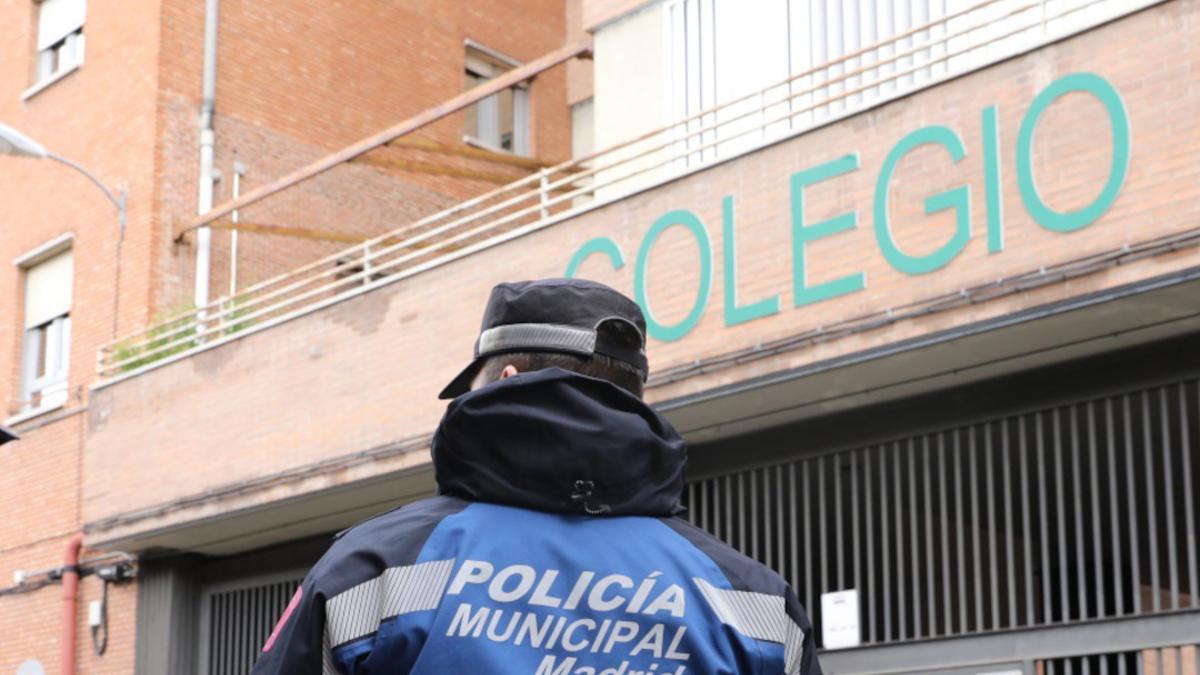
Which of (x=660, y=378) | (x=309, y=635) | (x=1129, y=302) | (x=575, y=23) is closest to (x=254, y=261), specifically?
(x=575, y=23)

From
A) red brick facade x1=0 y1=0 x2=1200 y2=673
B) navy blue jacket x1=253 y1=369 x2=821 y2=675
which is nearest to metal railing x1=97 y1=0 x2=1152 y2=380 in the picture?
red brick facade x1=0 y1=0 x2=1200 y2=673

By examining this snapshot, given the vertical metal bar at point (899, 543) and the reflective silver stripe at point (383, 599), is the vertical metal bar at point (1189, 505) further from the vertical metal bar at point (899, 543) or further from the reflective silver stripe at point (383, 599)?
the reflective silver stripe at point (383, 599)

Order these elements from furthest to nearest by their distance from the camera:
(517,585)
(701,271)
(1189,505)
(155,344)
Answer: (155,344) < (701,271) < (1189,505) < (517,585)

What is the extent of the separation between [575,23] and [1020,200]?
1246 centimetres

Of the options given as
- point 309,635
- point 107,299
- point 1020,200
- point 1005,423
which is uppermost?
point 107,299

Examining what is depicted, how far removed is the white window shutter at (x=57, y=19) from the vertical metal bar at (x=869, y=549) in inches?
430

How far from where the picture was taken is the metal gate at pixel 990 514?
31.3ft

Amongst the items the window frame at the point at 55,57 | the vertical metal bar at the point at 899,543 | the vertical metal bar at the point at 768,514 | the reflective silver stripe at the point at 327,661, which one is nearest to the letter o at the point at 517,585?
the reflective silver stripe at the point at 327,661

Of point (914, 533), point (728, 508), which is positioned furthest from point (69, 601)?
point (914, 533)

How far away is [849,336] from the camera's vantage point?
10242mm

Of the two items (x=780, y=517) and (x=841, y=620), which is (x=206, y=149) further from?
(x=841, y=620)

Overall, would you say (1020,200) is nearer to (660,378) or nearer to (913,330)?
(913,330)

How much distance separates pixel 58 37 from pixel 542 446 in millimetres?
18042

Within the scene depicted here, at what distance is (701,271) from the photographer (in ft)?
37.0
